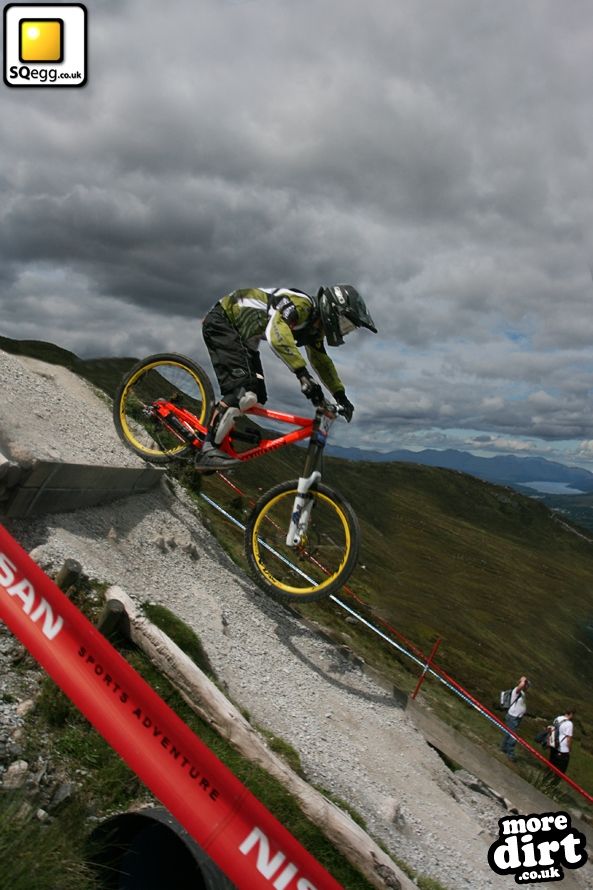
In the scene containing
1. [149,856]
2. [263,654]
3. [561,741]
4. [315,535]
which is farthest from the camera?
[561,741]

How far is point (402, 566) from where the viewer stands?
11600cm

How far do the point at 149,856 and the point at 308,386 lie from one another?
671 cm

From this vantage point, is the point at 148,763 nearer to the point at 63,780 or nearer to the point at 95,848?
the point at 95,848

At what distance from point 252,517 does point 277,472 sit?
115564 millimetres

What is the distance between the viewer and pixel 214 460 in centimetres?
1085

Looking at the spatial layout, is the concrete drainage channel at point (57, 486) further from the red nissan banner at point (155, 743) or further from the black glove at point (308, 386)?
the red nissan banner at point (155, 743)

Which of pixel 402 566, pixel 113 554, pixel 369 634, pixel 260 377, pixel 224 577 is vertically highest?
pixel 260 377

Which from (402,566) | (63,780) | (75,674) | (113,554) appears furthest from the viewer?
(402,566)

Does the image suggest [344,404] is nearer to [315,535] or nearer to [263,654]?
[315,535]

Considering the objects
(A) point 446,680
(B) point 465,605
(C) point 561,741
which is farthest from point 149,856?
(B) point 465,605

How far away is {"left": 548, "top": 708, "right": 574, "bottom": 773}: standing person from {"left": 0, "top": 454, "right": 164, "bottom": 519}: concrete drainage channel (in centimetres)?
1695

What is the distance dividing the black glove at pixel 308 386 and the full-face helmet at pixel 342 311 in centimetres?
77

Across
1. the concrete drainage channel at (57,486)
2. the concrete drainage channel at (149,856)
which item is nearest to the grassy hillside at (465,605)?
the concrete drainage channel at (57,486)

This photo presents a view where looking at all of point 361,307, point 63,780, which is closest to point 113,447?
point 361,307
